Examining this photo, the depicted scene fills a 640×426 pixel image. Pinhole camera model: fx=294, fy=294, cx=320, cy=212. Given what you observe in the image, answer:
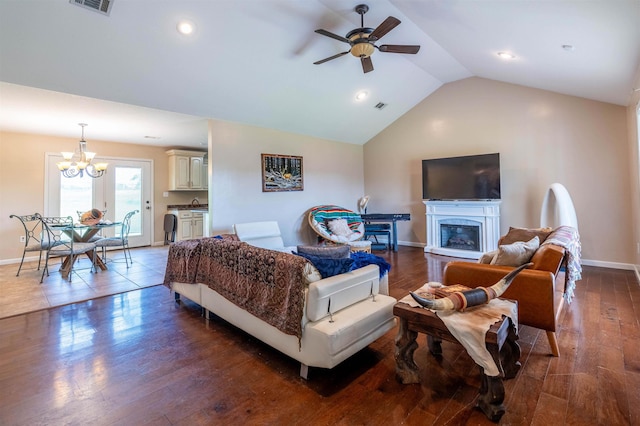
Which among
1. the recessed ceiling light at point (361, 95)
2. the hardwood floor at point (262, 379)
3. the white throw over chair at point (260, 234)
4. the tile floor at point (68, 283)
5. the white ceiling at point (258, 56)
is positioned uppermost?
the recessed ceiling light at point (361, 95)

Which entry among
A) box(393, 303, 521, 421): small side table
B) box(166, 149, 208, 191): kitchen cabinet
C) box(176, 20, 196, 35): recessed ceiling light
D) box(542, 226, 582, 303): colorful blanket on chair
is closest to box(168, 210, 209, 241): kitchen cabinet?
box(166, 149, 208, 191): kitchen cabinet

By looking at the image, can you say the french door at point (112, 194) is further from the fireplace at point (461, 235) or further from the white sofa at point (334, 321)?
the fireplace at point (461, 235)

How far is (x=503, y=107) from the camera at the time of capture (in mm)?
Result: 5250

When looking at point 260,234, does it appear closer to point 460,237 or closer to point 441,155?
point 460,237

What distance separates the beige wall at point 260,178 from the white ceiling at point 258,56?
1.05 feet

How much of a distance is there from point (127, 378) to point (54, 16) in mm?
3019

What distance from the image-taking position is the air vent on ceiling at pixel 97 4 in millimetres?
2492

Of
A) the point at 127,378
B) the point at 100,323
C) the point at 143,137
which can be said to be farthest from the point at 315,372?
the point at 143,137

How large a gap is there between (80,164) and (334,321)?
202 inches

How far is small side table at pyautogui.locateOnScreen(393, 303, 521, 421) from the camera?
60.0 inches

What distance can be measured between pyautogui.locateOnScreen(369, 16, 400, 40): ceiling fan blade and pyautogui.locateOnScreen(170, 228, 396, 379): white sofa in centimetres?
222

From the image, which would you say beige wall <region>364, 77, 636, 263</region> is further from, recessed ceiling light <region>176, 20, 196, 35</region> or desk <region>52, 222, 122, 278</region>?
desk <region>52, 222, 122, 278</region>

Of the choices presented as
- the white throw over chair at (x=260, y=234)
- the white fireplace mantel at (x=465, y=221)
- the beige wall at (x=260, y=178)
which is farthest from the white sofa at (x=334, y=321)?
the white fireplace mantel at (x=465, y=221)

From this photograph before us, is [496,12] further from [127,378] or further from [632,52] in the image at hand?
[127,378]
